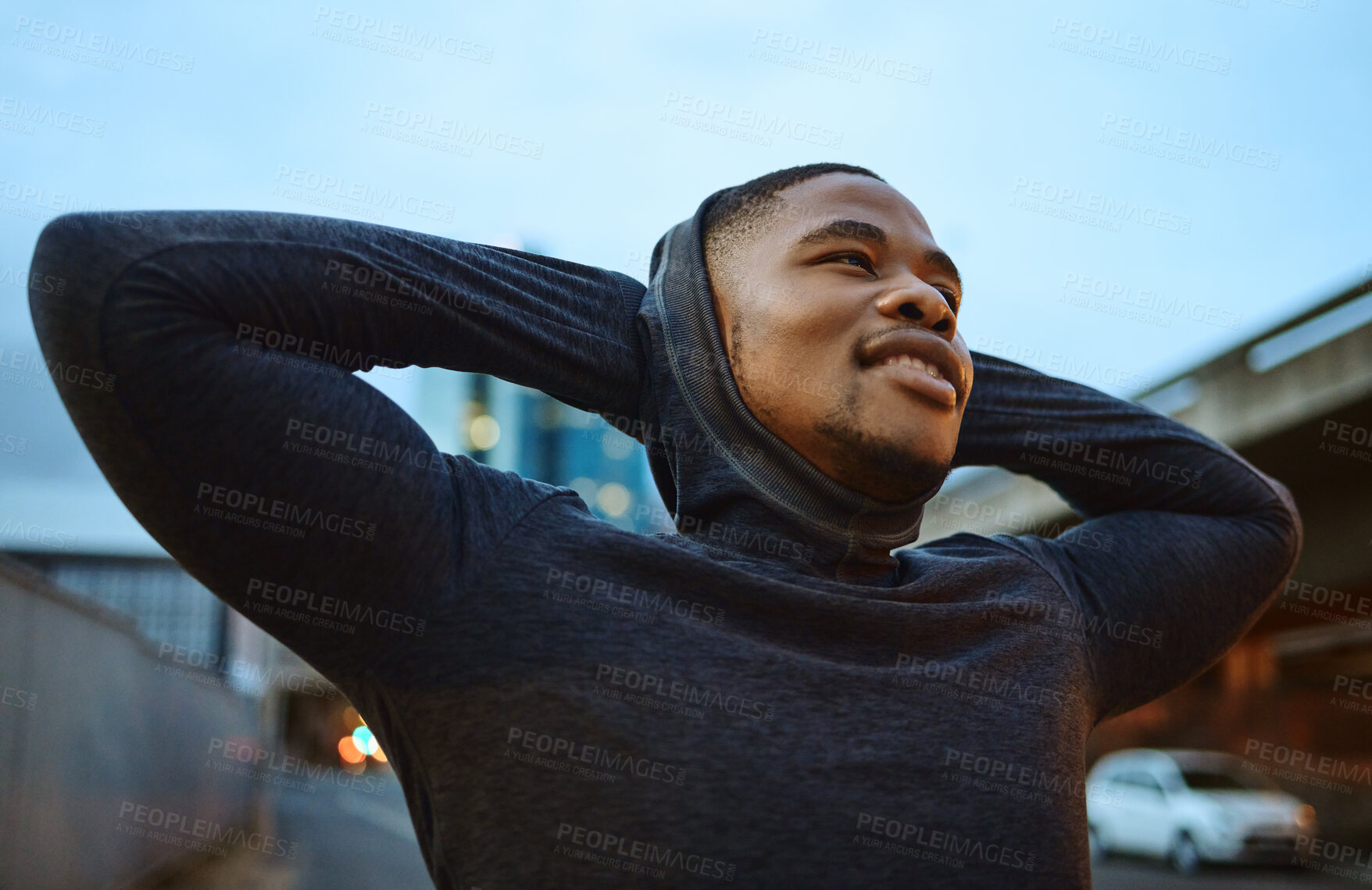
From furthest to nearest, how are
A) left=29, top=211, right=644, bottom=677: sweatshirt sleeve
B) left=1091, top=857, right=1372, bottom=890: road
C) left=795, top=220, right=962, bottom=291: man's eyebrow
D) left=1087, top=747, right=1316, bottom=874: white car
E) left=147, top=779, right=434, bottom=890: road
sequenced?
left=1087, top=747, right=1316, bottom=874: white car < left=1091, top=857, right=1372, bottom=890: road < left=147, top=779, right=434, bottom=890: road < left=795, top=220, right=962, bottom=291: man's eyebrow < left=29, top=211, right=644, bottom=677: sweatshirt sleeve

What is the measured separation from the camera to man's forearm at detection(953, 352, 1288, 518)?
2375 mm

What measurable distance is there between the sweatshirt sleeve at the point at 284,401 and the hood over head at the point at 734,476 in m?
0.39

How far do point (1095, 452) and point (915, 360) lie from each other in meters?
0.83

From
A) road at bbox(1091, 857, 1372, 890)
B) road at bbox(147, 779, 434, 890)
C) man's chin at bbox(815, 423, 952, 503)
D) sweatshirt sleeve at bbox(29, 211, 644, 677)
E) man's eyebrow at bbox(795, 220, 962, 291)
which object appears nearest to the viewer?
sweatshirt sleeve at bbox(29, 211, 644, 677)

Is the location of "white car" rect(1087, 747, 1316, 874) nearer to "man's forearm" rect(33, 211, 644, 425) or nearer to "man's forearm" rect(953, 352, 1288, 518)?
"man's forearm" rect(953, 352, 1288, 518)

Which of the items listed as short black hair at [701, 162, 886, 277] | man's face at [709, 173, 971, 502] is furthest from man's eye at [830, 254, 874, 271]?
short black hair at [701, 162, 886, 277]

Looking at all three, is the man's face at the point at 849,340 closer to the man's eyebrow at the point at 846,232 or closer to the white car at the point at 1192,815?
the man's eyebrow at the point at 846,232

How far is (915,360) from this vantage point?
180 cm

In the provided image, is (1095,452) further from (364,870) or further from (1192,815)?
(1192,815)

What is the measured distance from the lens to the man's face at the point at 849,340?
176 cm

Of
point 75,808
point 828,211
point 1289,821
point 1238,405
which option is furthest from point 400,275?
point 1289,821

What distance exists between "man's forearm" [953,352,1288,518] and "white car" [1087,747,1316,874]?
41.3 feet

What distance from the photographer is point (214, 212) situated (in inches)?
54.9

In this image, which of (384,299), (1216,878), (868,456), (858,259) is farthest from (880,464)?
(1216,878)
